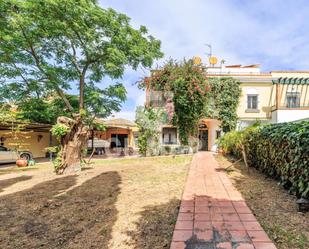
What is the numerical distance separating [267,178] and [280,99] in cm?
1692

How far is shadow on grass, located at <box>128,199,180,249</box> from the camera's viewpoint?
3.03 meters

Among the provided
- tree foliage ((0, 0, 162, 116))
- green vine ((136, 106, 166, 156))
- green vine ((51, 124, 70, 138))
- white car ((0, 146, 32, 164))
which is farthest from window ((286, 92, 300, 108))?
white car ((0, 146, 32, 164))

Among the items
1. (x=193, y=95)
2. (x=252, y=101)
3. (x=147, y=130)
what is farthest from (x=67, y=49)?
(x=252, y=101)

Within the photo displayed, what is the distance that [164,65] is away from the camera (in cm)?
1817

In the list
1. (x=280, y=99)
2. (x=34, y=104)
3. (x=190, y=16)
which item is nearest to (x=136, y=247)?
(x=190, y=16)

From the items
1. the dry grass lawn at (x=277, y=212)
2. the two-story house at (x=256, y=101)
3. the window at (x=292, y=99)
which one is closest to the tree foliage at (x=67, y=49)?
the two-story house at (x=256, y=101)

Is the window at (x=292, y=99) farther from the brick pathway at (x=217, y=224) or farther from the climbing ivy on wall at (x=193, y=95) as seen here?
the brick pathway at (x=217, y=224)

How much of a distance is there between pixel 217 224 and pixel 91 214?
229 cm

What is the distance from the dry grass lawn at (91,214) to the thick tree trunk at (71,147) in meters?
1.92

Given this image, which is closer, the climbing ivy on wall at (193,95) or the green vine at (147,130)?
the climbing ivy on wall at (193,95)

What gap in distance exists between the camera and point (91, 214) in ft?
14.0

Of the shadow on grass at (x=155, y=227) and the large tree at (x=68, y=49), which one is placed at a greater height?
the large tree at (x=68, y=49)

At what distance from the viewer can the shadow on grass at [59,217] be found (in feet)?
10.8

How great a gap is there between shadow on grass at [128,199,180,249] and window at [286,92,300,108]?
20.9 m
